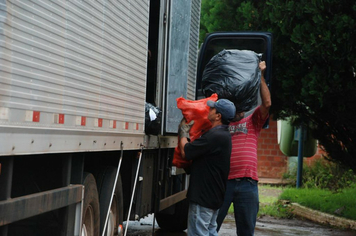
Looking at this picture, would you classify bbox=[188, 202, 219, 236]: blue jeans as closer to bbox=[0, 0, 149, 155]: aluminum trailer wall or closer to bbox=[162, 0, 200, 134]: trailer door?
bbox=[0, 0, 149, 155]: aluminum trailer wall

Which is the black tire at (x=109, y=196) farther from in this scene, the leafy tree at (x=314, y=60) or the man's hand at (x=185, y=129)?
the leafy tree at (x=314, y=60)

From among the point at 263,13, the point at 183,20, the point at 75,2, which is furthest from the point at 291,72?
the point at 75,2

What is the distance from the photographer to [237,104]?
639cm

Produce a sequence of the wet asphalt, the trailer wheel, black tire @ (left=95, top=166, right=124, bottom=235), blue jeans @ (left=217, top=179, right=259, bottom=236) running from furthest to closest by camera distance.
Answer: the wet asphalt, blue jeans @ (left=217, top=179, right=259, bottom=236), black tire @ (left=95, top=166, right=124, bottom=235), the trailer wheel

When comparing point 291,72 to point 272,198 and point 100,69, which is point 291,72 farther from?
point 100,69

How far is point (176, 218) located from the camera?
31.3 feet

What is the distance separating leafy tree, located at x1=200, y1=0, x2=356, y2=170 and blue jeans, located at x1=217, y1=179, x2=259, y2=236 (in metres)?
4.40

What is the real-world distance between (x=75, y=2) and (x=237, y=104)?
2.37 meters

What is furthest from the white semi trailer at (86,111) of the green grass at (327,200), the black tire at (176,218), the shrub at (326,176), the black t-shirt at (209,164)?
the shrub at (326,176)

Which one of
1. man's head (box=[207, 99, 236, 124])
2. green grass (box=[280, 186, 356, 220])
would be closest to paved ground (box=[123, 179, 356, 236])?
green grass (box=[280, 186, 356, 220])

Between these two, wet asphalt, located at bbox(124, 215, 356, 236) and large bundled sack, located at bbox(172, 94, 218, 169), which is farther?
wet asphalt, located at bbox(124, 215, 356, 236)

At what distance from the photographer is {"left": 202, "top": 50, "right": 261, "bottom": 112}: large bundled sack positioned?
6355mm

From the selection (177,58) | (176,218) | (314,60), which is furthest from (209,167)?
(314,60)

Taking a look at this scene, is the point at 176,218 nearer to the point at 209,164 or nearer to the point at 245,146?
the point at 245,146
